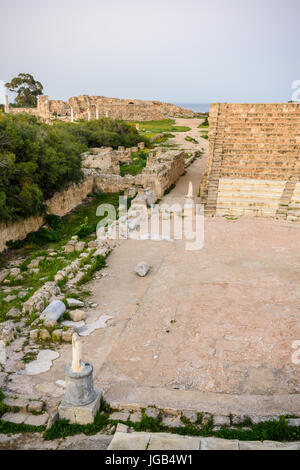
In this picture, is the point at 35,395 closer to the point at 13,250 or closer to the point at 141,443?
the point at 141,443

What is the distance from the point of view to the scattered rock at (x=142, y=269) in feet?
37.5

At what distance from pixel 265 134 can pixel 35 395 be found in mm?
18454

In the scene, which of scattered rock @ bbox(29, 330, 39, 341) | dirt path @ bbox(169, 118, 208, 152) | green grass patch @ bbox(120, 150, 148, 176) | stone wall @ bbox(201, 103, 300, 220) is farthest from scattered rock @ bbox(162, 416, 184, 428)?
dirt path @ bbox(169, 118, 208, 152)

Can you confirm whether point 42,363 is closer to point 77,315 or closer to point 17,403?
point 17,403

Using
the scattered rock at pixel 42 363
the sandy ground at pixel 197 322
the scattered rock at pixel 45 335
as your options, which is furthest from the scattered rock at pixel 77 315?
the scattered rock at pixel 42 363

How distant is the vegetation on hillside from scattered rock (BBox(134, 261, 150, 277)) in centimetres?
569

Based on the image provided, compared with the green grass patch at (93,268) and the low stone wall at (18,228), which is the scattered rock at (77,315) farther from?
the low stone wall at (18,228)

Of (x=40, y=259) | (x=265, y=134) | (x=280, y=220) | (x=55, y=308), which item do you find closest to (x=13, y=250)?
(x=40, y=259)

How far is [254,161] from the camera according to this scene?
20.0 meters

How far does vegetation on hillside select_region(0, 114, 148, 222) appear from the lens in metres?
15.1

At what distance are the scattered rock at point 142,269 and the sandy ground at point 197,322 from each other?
212mm

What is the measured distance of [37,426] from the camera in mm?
5977

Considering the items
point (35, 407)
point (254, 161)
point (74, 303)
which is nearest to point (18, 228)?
point (74, 303)

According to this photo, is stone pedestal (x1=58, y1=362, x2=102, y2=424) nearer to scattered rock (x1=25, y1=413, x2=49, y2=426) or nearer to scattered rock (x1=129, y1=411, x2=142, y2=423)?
scattered rock (x1=25, y1=413, x2=49, y2=426)
